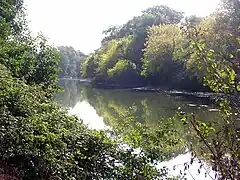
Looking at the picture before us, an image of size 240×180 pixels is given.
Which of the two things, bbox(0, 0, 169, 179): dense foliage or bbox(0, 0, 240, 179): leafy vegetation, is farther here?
bbox(0, 0, 169, 179): dense foliage

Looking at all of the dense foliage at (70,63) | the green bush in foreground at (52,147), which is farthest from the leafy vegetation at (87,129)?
the dense foliage at (70,63)

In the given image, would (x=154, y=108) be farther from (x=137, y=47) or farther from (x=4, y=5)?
(x=137, y=47)

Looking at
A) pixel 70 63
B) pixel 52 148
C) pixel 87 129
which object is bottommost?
pixel 52 148

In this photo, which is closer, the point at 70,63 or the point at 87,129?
the point at 87,129

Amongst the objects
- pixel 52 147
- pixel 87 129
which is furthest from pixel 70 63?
pixel 52 147

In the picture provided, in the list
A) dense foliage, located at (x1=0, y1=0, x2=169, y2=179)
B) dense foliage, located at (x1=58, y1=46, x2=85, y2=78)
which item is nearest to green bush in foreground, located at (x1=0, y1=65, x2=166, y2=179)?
dense foliage, located at (x1=0, y1=0, x2=169, y2=179)

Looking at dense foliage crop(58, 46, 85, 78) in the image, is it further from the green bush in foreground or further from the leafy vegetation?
the green bush in foreground

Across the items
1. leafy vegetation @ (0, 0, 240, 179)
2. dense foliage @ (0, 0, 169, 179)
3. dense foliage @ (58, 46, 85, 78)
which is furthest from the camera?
dense foliage @ (58, 46, 85, 78)

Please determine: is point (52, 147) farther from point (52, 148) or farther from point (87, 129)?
point (87, 129)

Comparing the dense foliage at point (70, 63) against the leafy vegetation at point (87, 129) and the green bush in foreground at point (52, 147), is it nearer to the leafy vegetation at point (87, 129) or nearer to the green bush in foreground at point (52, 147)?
the leafy vegetation at point (87, 129)

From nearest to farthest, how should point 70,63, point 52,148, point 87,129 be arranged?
point 52,148, point 87,129, point 70,63

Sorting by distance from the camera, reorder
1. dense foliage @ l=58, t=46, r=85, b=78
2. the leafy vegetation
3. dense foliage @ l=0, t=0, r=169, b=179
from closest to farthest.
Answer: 1. the leafy vegetation
2. dense foliage @ l=0, t=0, r=169, b=179
3. dense foliage @ l=58, t=46, r=85, b=78

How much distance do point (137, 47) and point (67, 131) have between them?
55.3 m

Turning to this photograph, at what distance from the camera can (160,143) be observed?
7672 millimetres
